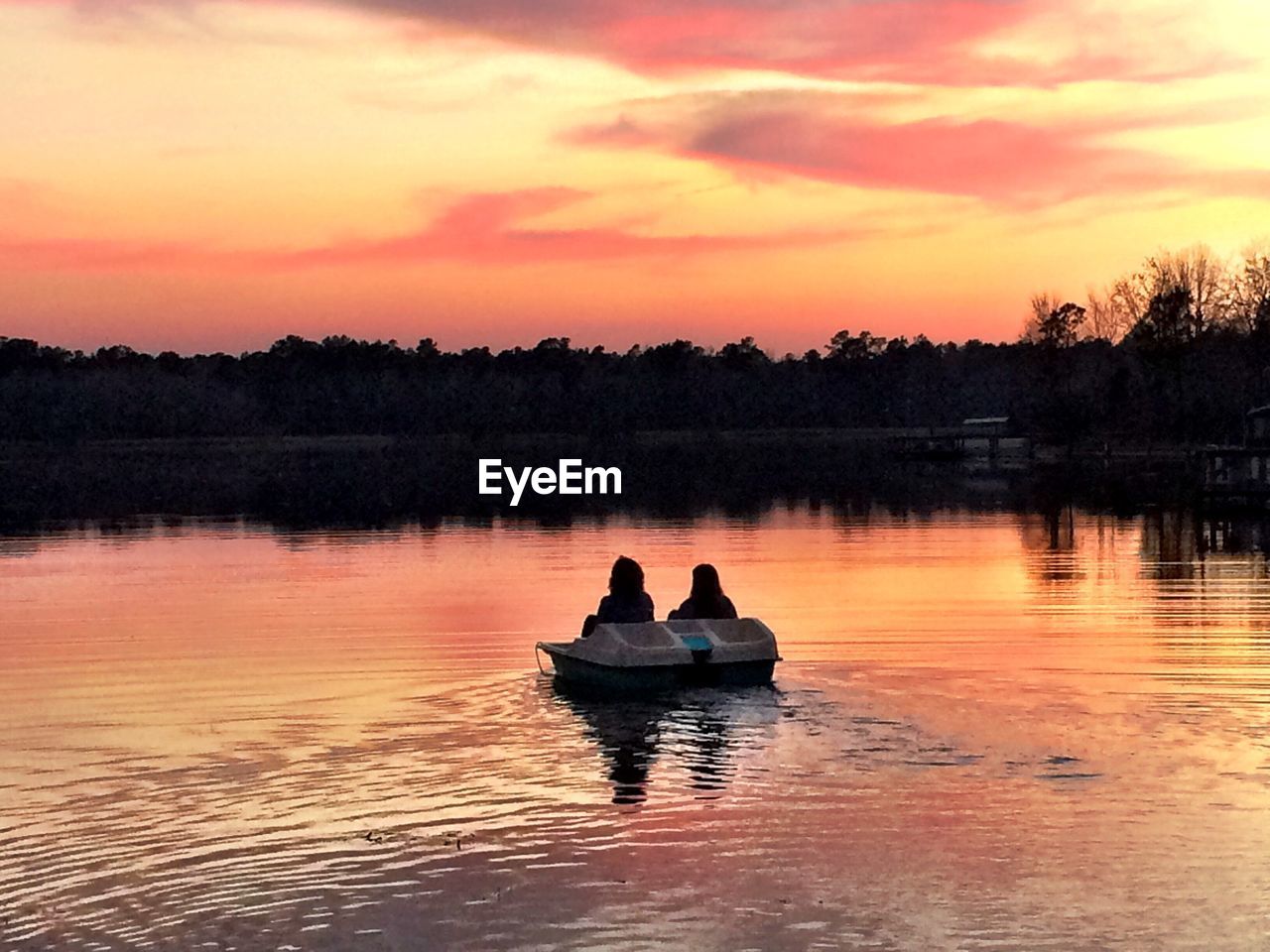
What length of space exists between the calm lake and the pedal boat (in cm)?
47

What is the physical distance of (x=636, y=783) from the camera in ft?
56.7

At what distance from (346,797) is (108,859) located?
107 inches

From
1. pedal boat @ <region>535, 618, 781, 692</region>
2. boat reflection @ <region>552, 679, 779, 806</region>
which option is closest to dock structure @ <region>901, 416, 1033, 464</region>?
pedal boat @ <region>535, 618, 781, 692</region>

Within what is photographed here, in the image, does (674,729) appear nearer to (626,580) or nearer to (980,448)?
(626,580)

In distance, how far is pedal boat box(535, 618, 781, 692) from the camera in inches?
880

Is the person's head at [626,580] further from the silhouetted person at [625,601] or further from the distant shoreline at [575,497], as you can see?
the distant shoreline at [575,497]

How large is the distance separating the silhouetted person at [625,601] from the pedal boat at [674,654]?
0.89 m

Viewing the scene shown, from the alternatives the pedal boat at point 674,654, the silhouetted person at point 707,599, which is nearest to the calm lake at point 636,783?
the pedal boat at point 674,654

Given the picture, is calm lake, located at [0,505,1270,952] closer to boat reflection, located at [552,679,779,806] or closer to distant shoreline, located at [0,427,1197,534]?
boat reflection, located at [552,679,779,806]

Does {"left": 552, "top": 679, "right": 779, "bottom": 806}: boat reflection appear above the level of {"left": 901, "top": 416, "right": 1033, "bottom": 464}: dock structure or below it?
below

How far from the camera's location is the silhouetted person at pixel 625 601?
2434 cm

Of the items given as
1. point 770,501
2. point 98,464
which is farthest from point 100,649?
point 98,464

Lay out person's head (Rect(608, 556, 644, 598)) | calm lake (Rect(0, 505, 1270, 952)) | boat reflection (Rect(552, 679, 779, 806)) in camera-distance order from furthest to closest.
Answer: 1. person's head (Rect(608, 556, 644, 598))
2. boat reflection (Rect(552, 679, 779, 806))
3. calm lake (Rect(0, 505, 1270, 952))

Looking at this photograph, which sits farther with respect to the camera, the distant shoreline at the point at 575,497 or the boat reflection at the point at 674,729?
the distant shoreline at the point at 575,497
